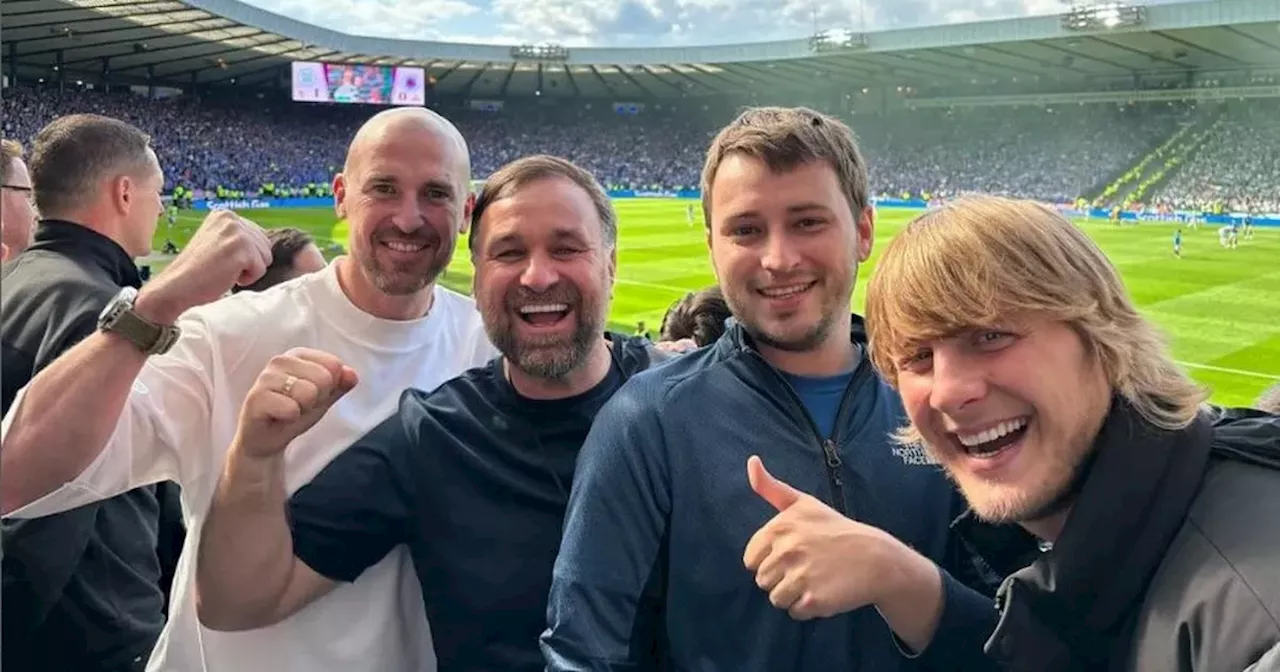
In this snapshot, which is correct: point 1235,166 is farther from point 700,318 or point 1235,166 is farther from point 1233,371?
point 700,318

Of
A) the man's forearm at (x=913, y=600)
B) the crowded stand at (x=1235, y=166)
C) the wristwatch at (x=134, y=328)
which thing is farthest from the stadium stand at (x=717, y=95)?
the man's forearm at (x=913, y=600)

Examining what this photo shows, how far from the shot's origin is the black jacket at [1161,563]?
1461mm

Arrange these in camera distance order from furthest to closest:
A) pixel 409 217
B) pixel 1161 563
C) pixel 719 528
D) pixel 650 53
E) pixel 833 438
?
pixel 650 53
pixel 409 217
pixel 833 438
pixel 719 528
pixel 1161 563

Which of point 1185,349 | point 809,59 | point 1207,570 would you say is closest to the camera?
point 1207,570

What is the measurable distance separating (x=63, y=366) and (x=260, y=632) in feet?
2.96

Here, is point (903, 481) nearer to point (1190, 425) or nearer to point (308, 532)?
point (1190, 425)

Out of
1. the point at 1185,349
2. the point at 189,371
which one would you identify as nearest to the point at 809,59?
the point at 1185,349

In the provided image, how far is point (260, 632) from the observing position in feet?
8.94

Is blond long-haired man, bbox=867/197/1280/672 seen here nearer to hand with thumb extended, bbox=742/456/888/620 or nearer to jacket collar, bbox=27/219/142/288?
hand with thumb extended, bbox=742/456/888/620

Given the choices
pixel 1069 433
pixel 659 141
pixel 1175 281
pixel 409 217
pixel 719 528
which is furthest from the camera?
pixel 659 141

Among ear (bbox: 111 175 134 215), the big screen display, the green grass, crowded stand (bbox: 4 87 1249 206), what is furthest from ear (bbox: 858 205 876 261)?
the big screen display

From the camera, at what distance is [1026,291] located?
1.85m

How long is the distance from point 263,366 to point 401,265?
1.72ft

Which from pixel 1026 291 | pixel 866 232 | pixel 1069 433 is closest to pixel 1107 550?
pixel 1069 433
